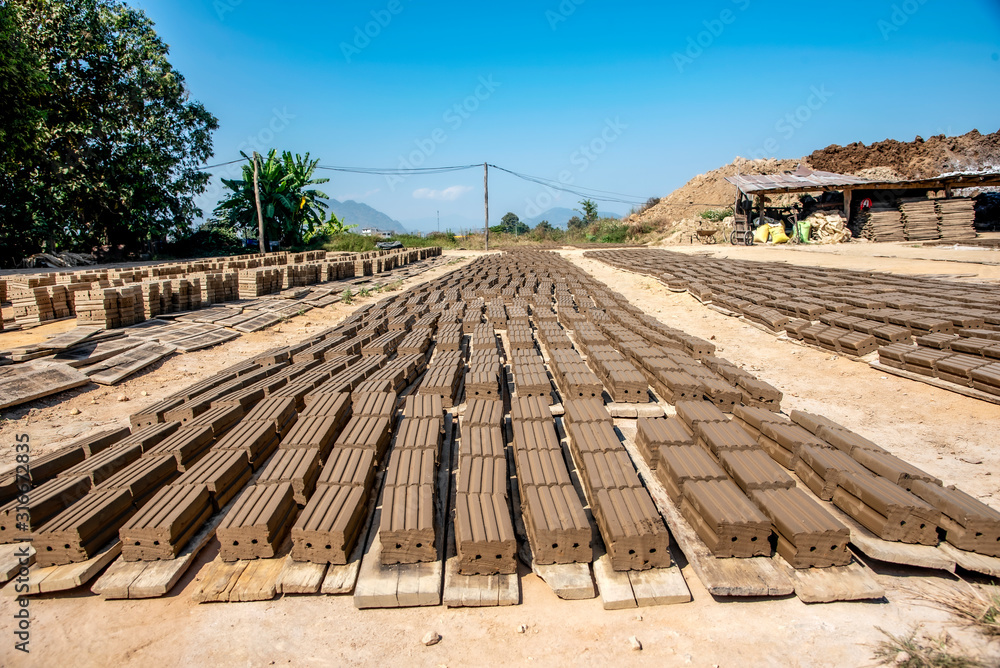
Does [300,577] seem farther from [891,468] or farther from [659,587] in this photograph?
[891,468]

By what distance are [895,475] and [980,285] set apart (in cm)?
1372

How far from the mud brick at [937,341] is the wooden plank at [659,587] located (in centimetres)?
770

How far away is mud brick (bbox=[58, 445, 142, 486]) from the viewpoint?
189 inches

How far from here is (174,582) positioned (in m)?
3.80

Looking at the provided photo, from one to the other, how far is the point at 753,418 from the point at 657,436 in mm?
1380

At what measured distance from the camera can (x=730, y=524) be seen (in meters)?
3.82

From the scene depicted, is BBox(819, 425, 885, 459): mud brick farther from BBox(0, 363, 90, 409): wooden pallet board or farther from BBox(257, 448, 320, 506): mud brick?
BBox(0, 363, 90, 409): wooden pallet board

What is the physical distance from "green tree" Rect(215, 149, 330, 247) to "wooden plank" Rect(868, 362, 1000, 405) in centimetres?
3490

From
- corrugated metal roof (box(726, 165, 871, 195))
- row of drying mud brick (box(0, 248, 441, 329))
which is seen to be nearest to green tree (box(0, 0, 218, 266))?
row of drying mud brick (box(0, 248, 441, 329))

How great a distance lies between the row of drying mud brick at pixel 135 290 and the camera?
11070mm

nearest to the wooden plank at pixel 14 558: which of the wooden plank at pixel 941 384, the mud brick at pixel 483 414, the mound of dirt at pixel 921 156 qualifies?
the mud brick at pixel 483 414

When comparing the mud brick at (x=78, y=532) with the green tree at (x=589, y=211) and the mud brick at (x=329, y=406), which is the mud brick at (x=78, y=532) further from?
the green tree at (x=589, y=211)

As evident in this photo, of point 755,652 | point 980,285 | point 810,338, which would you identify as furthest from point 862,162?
point 755,652

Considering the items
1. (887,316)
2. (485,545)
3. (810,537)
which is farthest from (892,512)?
(887,316)
